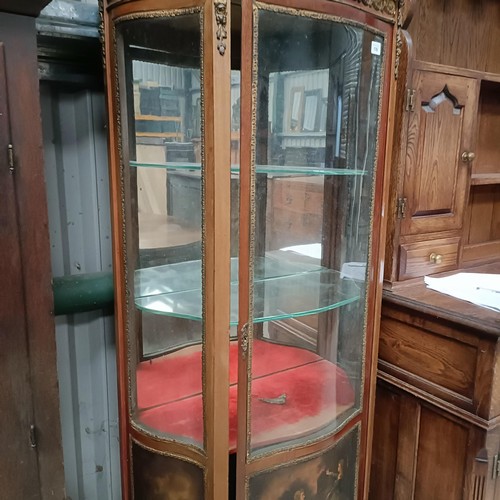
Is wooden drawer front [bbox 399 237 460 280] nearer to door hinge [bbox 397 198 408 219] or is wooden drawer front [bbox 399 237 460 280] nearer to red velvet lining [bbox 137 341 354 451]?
door hinge [bbox 397 198 408 219]

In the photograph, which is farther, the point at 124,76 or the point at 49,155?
the point at 49,155

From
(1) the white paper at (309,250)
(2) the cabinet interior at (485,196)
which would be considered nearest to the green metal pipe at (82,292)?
(1) the white paper at (309,250)

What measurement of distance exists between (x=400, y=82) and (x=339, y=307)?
624 mm

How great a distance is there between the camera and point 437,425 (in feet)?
4.44

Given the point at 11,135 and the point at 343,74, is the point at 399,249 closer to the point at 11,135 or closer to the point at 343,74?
the point at 343,74

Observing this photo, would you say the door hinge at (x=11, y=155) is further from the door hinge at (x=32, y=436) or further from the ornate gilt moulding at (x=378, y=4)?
the door hinge at (x=32, y=436)

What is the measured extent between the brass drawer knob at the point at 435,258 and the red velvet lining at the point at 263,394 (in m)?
0.45

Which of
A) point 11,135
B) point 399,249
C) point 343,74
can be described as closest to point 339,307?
point 399,249

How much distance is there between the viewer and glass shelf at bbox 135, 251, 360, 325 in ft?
3.73

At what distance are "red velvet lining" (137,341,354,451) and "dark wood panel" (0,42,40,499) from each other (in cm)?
30

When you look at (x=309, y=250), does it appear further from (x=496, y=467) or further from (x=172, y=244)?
(x=496, y=467)

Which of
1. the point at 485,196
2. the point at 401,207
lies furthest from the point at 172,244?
the point at 485,196

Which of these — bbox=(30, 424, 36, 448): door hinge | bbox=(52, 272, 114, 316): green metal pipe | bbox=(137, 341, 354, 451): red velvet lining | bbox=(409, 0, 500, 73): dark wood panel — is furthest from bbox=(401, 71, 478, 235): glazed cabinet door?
bbox=(30, 424, 36, 448): door hinge

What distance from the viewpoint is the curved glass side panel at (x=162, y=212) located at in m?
1.04
